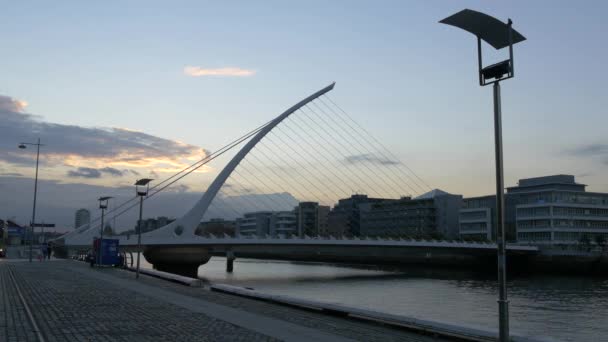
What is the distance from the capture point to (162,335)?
11695 millimetres

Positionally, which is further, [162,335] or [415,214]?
[415,214]

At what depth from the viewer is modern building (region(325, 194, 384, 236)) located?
577 ft

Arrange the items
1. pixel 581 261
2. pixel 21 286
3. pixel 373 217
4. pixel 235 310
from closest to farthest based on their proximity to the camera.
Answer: pixel 235 310, pixel 21 286, pixel 581 261, pixel 373 217

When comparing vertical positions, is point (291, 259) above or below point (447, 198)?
below

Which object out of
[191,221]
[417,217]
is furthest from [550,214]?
[191,221]

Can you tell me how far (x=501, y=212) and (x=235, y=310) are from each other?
890 cm

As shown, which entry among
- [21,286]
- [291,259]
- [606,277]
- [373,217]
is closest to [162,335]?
[21,286]

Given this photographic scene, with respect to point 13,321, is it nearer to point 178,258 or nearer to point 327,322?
point 327,322

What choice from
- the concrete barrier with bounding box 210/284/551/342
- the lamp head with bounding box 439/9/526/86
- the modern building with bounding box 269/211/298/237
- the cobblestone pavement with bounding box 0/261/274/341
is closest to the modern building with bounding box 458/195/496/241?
the modern building with bounding box 269/211/298/237

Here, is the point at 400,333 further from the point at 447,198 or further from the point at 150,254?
the point at 447,198

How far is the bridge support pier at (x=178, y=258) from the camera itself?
205 ft

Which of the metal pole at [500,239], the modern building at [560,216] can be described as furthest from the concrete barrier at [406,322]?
the modern building at [560,216]

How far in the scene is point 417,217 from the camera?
149 metres

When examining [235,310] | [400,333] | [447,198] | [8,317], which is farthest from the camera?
[447,198]
